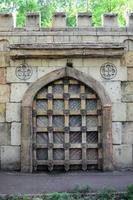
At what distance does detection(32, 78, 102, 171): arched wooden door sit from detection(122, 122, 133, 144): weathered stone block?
0.48m

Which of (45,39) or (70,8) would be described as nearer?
(45,39)

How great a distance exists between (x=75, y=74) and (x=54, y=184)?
7.70 ft

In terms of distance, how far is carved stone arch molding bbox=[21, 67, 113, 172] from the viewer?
7.43 meters

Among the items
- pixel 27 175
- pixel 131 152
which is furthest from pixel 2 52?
pixel 131 152

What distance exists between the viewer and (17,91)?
7621 mm

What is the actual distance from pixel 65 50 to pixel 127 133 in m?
2.07

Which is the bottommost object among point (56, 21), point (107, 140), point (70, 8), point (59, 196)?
point (59, 196)

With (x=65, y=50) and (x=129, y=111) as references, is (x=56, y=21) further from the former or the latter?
(x=129, y=111)

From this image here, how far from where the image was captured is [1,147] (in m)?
7.54

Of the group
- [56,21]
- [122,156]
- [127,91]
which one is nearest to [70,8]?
[56,21]

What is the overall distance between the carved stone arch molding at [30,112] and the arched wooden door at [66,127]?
0.13 meters

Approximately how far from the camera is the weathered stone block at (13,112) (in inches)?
299

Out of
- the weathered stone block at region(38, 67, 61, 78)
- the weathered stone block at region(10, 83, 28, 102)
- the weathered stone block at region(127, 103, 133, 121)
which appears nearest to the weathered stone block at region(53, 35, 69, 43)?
the weathered stone block at region(38, 67, 61, 78)

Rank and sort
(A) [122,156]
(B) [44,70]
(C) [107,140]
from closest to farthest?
1. (C) [107,140]
2. (A) [122,156]
3. (B) [44,70]
